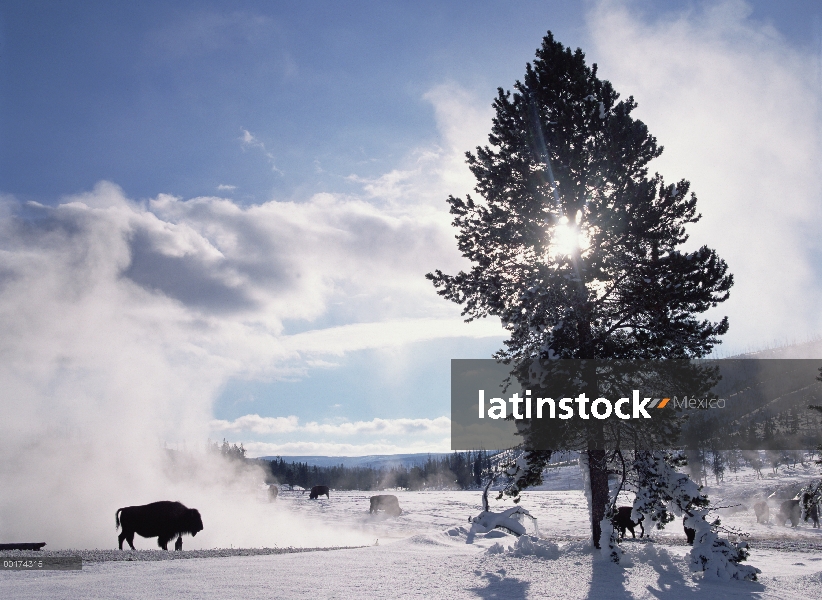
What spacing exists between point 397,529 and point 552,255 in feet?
66.9

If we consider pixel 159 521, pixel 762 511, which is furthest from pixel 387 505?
pixel 762 511

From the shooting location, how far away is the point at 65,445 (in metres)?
41.0

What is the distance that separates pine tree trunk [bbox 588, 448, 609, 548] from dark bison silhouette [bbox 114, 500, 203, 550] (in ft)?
47.5

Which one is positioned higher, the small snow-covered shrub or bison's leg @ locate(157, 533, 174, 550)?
the small snow-covered shrub

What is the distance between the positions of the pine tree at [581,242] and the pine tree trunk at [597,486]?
0.10 feet

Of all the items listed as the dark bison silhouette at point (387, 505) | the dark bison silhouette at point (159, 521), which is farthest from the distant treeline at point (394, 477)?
the dark bison silhouette at point (159, 521)

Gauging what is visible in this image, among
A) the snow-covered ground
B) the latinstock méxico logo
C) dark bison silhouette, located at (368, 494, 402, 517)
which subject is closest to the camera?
the snow-covered ground

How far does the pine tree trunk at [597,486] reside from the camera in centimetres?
1304

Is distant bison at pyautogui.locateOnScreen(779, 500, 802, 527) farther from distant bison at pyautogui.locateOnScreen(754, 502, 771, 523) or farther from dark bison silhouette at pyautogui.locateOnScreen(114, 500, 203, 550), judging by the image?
dark bison silhouette at pyautogui.locateOnScreen(114, 500, 203, 550)

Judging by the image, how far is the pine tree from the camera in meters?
13.3

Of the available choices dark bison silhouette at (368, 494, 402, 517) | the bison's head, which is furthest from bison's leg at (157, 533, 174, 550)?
dark bison silhouette at (368, 494, 402, 517)

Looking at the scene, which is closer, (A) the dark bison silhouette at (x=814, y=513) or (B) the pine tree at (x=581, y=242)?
(B) the pine tree at (x=581, y=242)

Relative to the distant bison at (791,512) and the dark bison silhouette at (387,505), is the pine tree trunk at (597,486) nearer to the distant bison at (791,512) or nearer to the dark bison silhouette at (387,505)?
the dark bison silhouette at (387,505)

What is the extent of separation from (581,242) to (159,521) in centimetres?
1806
